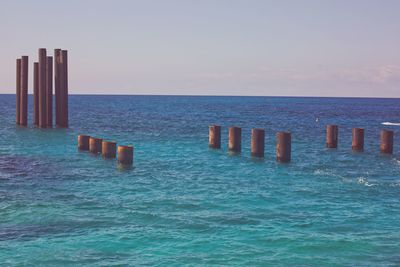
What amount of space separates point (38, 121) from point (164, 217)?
31.0 metres

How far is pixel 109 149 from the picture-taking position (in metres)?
27.7

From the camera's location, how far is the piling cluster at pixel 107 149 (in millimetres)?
25877

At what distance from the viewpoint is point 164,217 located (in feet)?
52.7

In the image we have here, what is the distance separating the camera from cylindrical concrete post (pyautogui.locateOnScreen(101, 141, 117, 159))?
27.6 m

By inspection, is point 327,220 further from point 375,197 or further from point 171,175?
point 171,175

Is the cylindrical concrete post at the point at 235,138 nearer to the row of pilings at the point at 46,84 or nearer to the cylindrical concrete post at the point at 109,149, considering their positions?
the cylindrical concrete post at the point at 109,149

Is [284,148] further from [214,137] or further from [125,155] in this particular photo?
[125,155]

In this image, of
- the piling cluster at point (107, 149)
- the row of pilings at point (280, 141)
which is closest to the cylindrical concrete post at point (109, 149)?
the piling cluster at point (107, 149)

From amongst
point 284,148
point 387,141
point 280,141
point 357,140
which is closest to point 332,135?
point 357,140

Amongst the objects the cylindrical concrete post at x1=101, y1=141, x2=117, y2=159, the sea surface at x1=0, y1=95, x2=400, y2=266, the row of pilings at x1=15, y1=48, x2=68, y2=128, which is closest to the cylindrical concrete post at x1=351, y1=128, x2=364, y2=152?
the sea surface at x1=0, y1=95, x2=400, y2=266

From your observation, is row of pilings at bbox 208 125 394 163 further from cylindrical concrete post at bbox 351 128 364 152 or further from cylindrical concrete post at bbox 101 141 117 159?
cylindrical concrete post at bbox 101 141 117 159

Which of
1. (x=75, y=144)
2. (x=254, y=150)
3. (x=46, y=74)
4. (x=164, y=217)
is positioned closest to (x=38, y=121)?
(x=46, y=74)

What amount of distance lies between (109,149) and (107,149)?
3.9 inches

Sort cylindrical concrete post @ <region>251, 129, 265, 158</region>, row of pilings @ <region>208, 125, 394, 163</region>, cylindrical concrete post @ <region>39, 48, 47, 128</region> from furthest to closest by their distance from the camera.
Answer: cylindrical concrete post @ <region>39, 48, 47, 128</region> < cylindrical concrete post @ <region>251, 129, 265, 158</region> < row of pilings @ <region>208, 125, 394, 163</region>
